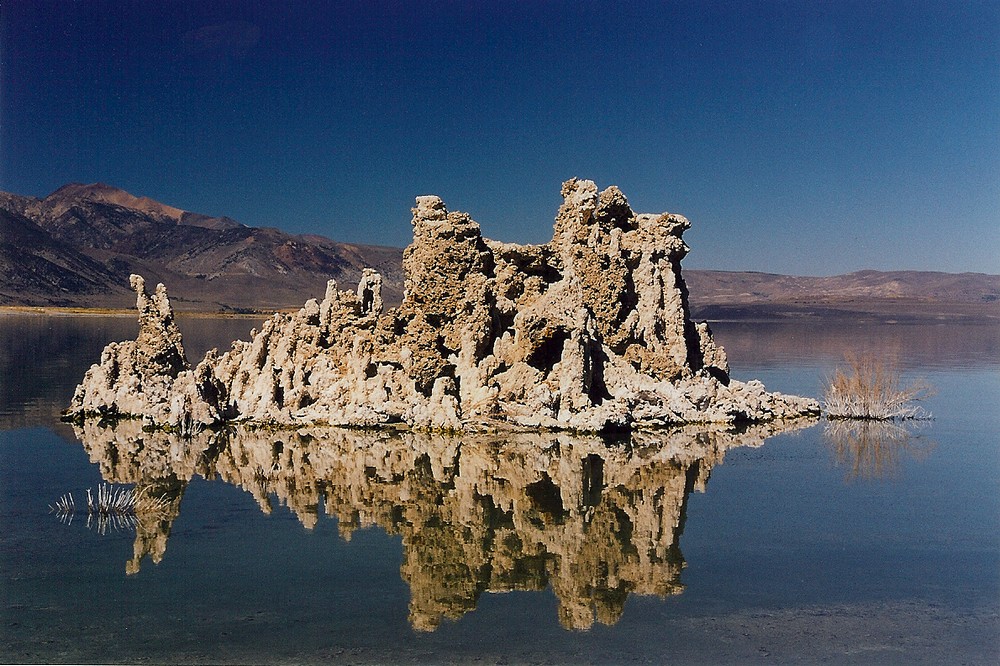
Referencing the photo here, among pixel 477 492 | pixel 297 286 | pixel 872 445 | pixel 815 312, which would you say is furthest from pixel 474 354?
pixel 297 286

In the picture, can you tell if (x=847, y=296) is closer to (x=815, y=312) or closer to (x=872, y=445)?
(x=815, y=312)

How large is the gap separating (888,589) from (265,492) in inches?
306

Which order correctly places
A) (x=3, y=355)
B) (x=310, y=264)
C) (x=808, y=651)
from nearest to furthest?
(x=808, y=651), (x=3, y=355), (x=310, y=264)

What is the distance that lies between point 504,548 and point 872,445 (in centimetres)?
916

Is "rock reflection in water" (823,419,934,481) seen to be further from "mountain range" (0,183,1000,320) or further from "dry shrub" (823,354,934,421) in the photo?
"mountain range" (0,183,1000,320)

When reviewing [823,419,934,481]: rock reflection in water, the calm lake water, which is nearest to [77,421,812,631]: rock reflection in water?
the calm lake water

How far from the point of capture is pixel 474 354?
19.9m

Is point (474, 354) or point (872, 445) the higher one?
point (474, 354)

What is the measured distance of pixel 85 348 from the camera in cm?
4212

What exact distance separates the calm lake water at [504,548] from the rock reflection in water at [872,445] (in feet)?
0.32

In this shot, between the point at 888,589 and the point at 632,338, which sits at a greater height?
the point at 632,338

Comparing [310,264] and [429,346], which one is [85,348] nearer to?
[429,346]

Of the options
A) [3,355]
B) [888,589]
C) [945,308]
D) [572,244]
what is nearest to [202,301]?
[945,308]

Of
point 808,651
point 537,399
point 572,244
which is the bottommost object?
point 808,651
